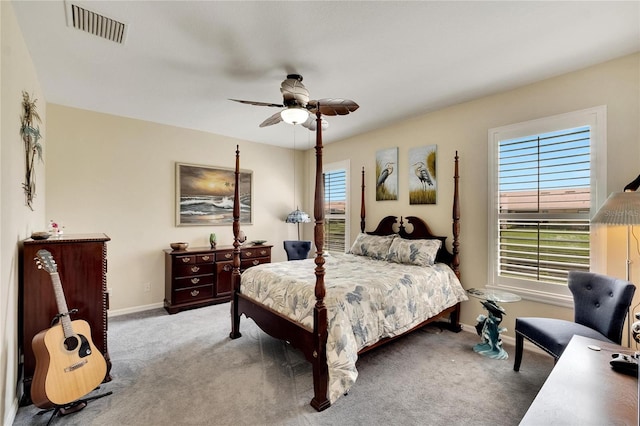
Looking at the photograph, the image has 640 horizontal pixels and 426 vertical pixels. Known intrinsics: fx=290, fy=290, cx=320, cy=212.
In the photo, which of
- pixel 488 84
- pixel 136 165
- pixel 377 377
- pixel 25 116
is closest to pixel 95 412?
pixel 377 377

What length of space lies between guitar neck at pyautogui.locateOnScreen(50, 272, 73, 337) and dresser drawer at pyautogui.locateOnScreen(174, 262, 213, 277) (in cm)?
201

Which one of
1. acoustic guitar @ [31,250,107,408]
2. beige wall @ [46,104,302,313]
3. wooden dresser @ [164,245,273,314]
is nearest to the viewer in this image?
acoustic guitar @ [31,250,107,408]

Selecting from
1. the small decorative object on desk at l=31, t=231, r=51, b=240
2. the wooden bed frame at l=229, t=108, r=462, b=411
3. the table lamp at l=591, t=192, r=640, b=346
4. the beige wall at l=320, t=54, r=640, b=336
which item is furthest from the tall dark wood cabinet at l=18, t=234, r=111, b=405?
the table lamp at l=591, t=192, r=640, b=346

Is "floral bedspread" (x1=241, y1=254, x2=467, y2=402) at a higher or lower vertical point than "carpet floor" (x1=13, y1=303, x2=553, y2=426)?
higher

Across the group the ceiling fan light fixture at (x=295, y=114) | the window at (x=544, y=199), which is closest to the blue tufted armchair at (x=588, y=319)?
the window at (x=544, y=199)

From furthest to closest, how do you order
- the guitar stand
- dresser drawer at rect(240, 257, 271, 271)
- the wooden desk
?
1. dresser drawer at rect(240, 257, 271, 271)
2. the guitar stand
3. the wooden desk

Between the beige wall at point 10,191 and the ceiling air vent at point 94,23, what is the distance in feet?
1.09

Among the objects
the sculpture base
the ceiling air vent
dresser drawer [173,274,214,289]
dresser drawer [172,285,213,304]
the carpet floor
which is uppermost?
the ceiling air vent

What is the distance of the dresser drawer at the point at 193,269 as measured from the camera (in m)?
4.18

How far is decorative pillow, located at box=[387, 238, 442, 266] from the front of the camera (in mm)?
3500

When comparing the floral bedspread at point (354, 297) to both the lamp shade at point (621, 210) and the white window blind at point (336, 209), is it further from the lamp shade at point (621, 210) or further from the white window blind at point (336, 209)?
the white window blind at point (336, 209)

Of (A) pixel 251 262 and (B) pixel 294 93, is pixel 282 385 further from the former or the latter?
(A) pixel 251 262

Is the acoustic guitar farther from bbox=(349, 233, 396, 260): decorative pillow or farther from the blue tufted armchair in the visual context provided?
the blue tufted armchair

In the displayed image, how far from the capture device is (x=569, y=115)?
112 inches
